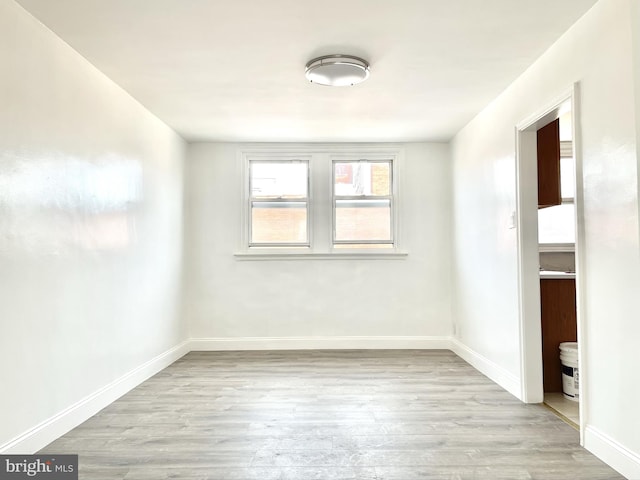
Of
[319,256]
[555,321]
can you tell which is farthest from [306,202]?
[555,321]

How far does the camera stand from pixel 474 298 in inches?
186

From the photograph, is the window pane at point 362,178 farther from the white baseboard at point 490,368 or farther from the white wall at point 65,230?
the white wall at point 65,230

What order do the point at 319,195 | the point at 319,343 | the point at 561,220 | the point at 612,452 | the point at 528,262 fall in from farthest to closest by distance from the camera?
the point at 319,195
the point at 319,343
the point at 561,220
the point at 528,262
the point at 612,452

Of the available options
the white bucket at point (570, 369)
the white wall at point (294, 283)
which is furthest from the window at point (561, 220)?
the white bucket at point (570, 369)

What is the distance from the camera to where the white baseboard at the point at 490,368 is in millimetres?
3615

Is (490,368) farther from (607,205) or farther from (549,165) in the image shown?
(607,205)

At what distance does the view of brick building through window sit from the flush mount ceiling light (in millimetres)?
2306

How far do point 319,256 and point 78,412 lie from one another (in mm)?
3215

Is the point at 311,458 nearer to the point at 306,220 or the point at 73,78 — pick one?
the point at 73,78

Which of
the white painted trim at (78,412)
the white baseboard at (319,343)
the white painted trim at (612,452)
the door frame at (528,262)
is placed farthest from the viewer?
the white baseboard at (319,343)

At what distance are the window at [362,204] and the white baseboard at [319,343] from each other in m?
1.17

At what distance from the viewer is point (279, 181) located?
5.75m

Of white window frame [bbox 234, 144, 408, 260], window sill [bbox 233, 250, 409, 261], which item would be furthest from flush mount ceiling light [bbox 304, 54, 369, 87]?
window sill [bbox 233, 250, 409, 261]

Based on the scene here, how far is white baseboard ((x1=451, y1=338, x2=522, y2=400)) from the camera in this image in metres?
3.62
